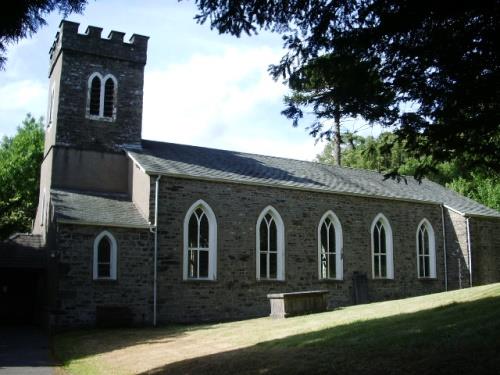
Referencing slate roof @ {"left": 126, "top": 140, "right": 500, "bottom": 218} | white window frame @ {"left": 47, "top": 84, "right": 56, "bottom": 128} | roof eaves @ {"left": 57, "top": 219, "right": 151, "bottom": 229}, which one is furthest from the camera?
white window frame @ {"left": 47, "top": 84, "right": 56, "bottom": 128}

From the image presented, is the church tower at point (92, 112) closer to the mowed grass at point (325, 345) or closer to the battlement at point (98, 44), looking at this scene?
the battlement at point (98, 44)

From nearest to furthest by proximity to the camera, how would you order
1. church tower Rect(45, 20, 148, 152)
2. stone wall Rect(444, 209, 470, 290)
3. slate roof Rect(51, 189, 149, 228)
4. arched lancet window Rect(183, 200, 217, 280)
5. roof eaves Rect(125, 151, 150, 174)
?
1. slate roof Rect(51, 189, 149, 228)
2. roof eaves Rect(125, 151, 150, 174)
3. arched lancet window Rect(183, 200, 217, 280)
4. church tower Rect(45, 20, 148, 152)
5. stone wall Rect(444, 209, 470, 290)

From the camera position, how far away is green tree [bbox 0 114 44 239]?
37.2 metres

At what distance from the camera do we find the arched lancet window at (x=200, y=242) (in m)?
21.7

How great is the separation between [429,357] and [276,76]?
5357 mm

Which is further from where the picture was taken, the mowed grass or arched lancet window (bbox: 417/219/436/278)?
arched lancet window (bbox: 417/219/436/278)

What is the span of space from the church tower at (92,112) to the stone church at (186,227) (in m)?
0.05

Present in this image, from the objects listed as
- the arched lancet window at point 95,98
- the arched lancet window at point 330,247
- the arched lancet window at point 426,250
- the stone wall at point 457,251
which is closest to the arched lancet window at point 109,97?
the arched lancet window at point 95,98

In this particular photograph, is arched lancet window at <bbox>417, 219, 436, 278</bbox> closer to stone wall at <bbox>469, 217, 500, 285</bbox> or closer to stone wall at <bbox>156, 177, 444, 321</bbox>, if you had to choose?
stone wall at <bbox>156, 177, 444, 321</bbox>

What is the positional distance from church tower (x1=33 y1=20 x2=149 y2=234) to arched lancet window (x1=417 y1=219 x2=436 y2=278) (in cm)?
1489

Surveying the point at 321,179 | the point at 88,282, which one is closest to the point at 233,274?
the point at 88,282

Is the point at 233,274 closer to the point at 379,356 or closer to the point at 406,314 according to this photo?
the point at 406,314

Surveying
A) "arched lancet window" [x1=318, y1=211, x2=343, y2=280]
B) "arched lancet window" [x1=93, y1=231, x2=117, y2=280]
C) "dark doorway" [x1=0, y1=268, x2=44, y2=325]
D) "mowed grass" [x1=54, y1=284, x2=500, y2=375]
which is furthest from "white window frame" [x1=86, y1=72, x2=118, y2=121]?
"arched lancet window" [x1=318, y1=211, x2=343, y2=280]

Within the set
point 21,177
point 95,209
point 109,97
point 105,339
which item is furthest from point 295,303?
point 21,177
